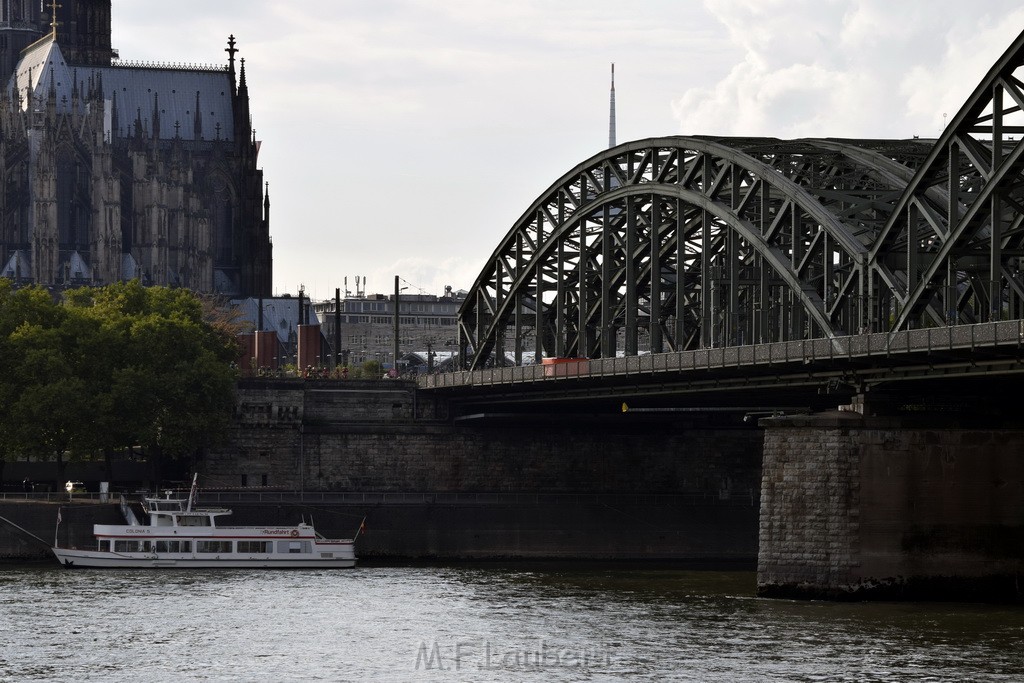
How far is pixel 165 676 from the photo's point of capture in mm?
55219

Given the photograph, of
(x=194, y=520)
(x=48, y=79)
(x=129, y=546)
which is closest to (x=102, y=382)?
(x=194, y=520)

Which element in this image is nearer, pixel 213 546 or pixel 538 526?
pixel 213 546

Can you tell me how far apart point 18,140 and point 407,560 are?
101985 mm

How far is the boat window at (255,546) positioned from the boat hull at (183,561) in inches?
20.9

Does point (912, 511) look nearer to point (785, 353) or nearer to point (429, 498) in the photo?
point (785, 353)

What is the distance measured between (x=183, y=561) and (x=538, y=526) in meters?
18.7

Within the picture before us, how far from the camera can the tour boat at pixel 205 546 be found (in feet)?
296

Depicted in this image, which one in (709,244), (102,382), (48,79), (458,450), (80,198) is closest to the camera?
(709,244)

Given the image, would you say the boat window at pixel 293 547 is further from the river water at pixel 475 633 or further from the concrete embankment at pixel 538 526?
the river water at pixel 475 633

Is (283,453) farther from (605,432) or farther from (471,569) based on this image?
(471,569)

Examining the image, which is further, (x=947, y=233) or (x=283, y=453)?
(x=283, y=453)

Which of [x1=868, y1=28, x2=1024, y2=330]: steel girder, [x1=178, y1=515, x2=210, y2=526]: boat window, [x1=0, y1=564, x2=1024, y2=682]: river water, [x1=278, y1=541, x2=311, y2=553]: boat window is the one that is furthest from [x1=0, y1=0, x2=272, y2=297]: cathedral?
[x1=868, y1=28, x2=1024, y2=330]: steel girder

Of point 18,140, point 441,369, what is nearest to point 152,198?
point 18,140

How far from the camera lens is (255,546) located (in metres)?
91.7
